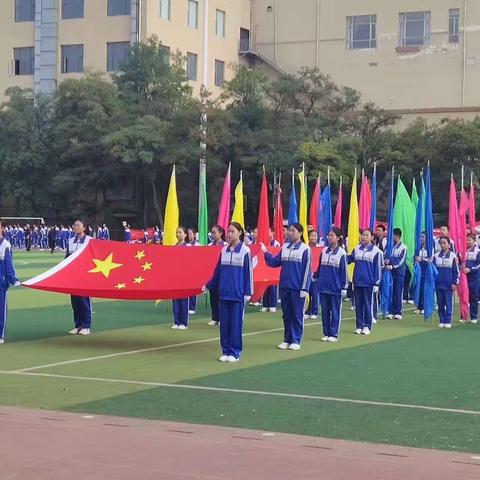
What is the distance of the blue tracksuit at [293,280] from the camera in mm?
13820

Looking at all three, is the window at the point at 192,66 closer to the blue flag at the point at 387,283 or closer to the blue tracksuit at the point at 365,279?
the blue flag at the point at 387,283

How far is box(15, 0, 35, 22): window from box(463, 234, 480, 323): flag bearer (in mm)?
46391

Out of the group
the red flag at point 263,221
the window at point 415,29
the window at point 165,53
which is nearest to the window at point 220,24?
the window at point 165,53

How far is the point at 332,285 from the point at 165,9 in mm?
45074

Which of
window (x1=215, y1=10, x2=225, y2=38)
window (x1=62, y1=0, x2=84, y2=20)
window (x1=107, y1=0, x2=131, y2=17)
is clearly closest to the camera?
window (x1=107, y1=0, x2=131, y2=17)

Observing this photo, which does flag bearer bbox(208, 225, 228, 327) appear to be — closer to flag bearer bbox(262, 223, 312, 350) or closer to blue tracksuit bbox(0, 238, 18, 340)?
flag bearer bbox(262, 223, 312, 350)

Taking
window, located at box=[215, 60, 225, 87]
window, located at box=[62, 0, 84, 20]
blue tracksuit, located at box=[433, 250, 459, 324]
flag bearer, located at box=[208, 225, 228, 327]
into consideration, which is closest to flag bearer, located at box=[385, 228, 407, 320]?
blue tracksuit, located at box=[433, 250, 459, 324]

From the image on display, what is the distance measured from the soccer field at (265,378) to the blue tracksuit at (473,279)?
4.87ft

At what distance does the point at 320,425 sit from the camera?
8.41 meters

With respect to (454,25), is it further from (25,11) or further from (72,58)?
(25,11)

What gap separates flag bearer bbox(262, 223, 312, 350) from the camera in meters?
13.8

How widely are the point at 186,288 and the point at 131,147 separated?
121 ft

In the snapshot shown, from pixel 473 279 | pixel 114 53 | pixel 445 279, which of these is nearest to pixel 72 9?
pixel 114 53

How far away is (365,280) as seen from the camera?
53.9 feet
